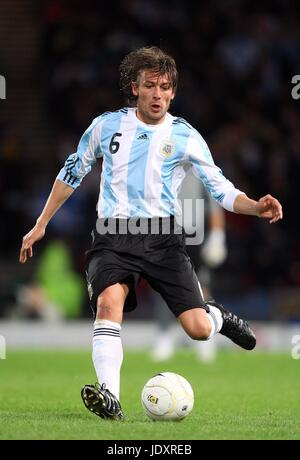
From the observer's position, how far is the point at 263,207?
6.38 m

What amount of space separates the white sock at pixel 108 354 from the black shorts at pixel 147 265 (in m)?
0.20

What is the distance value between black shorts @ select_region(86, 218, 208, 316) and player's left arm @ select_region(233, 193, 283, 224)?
465 millimetres

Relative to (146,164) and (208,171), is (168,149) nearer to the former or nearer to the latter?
(146,164)

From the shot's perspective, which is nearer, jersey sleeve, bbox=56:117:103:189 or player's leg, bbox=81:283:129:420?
player's leg, bbox=81:283:129:420

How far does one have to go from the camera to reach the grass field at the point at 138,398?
5852 mm

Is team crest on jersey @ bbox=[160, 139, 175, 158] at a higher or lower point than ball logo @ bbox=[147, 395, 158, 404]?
higher

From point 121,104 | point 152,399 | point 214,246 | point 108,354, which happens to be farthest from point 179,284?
point 121,104

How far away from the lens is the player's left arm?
6.32 m

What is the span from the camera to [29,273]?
16.8m

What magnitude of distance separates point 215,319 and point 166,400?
790 mm

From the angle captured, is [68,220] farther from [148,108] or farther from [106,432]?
[106,432]

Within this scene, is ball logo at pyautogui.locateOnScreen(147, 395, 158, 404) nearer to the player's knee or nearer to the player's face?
the player's knee

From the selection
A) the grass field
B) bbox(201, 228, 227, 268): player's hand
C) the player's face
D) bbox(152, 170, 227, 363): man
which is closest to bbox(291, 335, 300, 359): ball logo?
the grass field

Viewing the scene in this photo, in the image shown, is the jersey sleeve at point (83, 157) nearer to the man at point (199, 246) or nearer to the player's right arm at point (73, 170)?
the player's right arm at point (73, 170)
